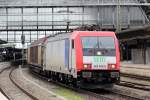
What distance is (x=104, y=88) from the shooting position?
23406mm

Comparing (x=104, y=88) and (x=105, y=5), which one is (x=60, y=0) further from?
(x=104, y=88)

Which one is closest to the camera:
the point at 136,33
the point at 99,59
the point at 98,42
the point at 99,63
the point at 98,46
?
the point at 99,63

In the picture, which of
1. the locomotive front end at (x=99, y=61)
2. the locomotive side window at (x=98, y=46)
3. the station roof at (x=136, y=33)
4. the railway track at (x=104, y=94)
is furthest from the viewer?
the station roof at (x=136, y=33)

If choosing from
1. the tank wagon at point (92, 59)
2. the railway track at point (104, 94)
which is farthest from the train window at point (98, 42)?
the railway track at point (104, 94)

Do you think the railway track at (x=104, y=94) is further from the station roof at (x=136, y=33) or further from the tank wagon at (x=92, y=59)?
the station roof at (x=136, y=33)

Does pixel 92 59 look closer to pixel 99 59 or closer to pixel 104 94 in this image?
pixel 99 59

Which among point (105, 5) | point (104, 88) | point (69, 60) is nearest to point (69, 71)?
point (69, 60)

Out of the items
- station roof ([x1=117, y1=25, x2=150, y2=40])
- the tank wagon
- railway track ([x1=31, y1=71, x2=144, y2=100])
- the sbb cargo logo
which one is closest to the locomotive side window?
the tank wagon

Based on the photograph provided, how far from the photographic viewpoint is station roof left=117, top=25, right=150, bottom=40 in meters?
50.2

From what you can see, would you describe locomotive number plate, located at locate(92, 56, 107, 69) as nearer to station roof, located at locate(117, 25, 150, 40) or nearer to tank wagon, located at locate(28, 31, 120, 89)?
tank wagon, located at locate(28, 31, 120, 89)

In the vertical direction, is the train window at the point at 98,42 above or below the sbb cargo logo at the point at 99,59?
above

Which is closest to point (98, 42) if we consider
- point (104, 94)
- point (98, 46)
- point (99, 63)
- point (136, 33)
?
point (98, 46)

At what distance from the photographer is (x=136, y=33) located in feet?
178

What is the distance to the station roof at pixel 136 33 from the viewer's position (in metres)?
50.2
